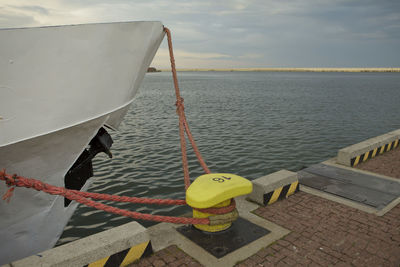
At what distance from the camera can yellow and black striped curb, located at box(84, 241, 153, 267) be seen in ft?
11.8

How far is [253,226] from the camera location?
4.77 meters

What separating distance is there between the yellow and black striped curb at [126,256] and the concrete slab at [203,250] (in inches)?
→ 10.6

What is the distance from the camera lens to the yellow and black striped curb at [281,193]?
18.0 ft

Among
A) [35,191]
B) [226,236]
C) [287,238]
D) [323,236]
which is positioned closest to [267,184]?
[287,238]

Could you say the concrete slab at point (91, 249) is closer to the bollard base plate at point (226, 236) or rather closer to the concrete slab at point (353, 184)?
the bollard base plate at point (226, 236)

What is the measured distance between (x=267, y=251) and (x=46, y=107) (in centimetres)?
365

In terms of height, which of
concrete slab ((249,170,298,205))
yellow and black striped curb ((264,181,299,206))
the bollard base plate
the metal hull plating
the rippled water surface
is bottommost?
the rippled water surface

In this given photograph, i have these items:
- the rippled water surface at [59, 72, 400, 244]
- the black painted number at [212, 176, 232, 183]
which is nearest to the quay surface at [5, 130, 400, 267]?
the black painted number at [212, 176, 232, 183]

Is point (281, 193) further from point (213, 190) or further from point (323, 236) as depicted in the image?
point (213, 190)

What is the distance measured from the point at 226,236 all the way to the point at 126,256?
1.53m

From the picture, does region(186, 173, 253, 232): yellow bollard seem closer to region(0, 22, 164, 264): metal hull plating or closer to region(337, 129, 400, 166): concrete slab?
region(0, 22, 164, 264): metal hull plating

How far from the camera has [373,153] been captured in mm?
8430

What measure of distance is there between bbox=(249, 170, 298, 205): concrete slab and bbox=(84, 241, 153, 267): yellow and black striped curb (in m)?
2.32

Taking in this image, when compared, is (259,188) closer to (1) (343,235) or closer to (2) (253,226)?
(2) (253,226)
